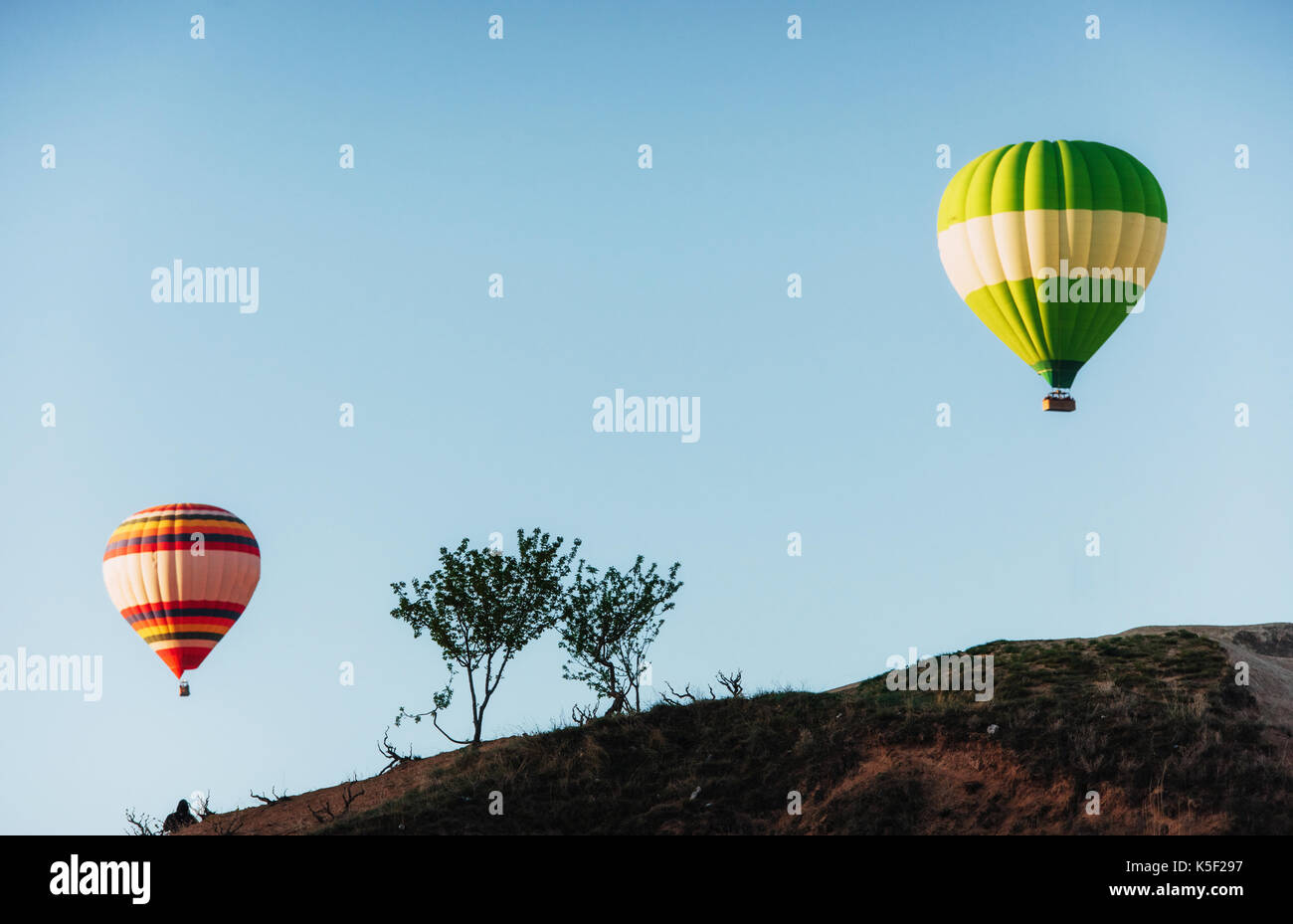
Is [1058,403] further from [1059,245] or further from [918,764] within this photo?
[918,764]

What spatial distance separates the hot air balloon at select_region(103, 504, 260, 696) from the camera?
188ft

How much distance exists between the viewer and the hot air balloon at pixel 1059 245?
4700 cm

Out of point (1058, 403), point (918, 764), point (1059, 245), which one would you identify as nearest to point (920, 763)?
point (918, 764)

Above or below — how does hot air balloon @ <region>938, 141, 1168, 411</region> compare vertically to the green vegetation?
above

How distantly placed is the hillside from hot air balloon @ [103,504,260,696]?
9727 mm

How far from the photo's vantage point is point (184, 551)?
187 ft

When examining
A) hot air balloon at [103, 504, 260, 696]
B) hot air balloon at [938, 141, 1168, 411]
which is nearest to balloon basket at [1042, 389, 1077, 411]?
hot air balloon at [938, 141, 1168, 411]

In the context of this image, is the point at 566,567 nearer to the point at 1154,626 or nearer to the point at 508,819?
the point at 508,819

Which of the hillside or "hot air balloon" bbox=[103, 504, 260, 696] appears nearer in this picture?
the hillside

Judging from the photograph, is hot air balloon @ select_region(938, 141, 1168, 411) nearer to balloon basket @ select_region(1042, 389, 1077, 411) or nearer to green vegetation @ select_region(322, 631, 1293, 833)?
balloon basket @ select_region(1042, 389, 1077, 411)
